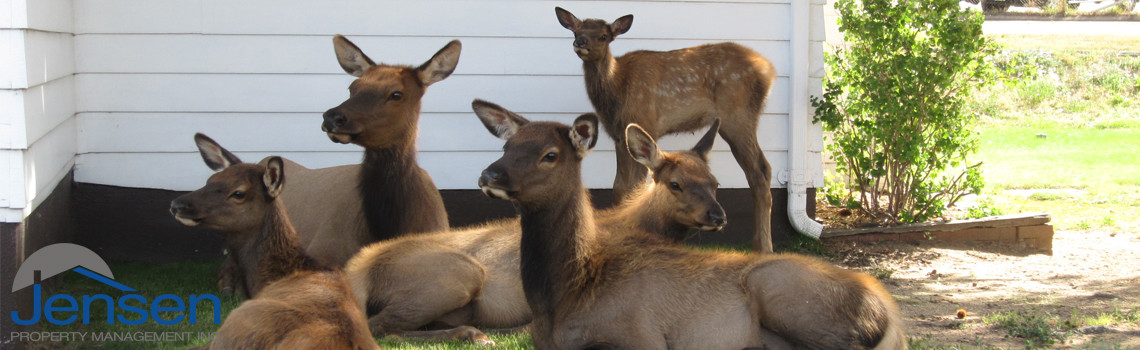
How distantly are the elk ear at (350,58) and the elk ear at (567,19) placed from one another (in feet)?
5.66

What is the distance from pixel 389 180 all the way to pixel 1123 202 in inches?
365

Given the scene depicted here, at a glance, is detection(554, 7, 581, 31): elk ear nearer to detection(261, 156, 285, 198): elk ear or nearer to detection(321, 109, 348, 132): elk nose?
detection(321, 109, 348, 132): elk nose

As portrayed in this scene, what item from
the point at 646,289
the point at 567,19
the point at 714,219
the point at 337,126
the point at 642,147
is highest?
Result: the point at 567,19

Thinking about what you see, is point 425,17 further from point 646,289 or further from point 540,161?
point 646,289

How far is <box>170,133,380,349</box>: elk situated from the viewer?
15.7 ft

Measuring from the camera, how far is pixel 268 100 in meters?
8.89

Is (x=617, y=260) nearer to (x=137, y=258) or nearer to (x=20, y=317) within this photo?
(x=20, y=317)

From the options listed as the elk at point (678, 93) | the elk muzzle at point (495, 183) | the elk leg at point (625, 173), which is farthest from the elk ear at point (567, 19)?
the elk muzzle at point (495, 183)

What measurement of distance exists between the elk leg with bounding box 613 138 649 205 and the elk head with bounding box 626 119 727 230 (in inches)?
76.9

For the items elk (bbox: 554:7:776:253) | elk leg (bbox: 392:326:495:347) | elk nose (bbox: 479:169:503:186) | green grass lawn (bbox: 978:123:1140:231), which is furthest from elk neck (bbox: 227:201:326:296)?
green grass lawn (bbox: 978:123:1140:231)

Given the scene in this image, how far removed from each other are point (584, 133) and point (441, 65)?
92.8 inches

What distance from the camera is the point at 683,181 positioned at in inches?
249

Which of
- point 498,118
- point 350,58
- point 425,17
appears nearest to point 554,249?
point 498,118

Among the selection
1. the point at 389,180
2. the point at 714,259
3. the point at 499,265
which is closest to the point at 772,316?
the point at 714,259
